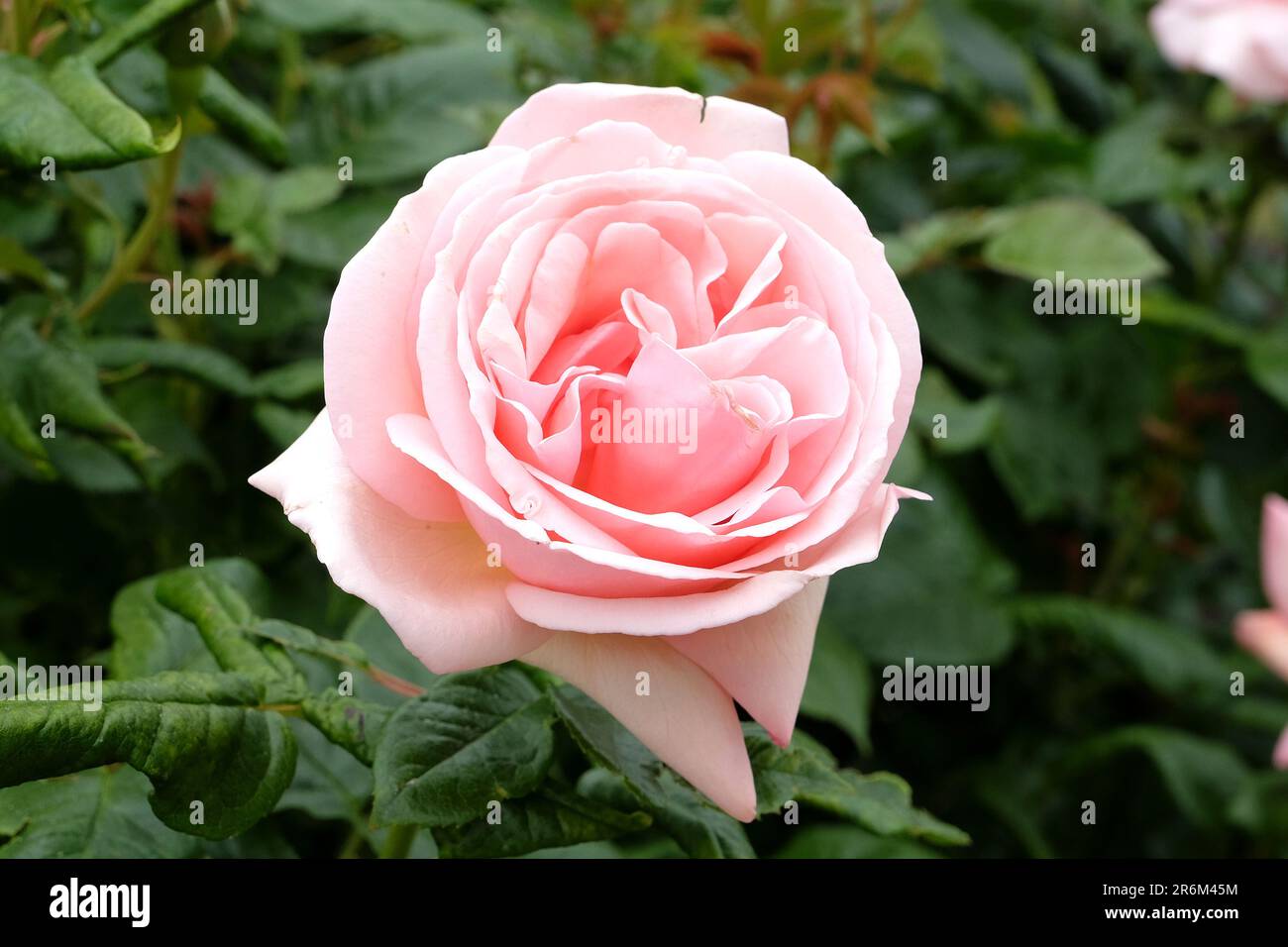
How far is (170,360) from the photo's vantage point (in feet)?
3.12

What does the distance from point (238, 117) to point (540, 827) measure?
540mm

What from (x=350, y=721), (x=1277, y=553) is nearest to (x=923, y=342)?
(x=1277, y=553)

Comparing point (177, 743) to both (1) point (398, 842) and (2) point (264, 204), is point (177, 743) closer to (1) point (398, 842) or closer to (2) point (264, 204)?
(1) point (398, 842)

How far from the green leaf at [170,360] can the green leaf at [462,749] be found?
1.38 ft

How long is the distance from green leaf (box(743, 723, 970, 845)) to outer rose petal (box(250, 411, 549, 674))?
0.49 ft

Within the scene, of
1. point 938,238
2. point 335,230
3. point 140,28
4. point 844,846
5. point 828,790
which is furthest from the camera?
point 938,238

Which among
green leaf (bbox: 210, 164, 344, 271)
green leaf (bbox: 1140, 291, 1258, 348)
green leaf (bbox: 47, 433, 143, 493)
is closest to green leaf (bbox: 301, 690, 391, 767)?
green leaf (bbox: 47, 433, 143, 493)

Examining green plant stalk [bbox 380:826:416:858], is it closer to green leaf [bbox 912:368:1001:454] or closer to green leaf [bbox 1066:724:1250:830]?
green leaf [bbox 912:368:1001:454]

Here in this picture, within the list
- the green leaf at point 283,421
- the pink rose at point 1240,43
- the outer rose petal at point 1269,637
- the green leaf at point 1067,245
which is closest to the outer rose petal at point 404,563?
the green leaf at point 283,421

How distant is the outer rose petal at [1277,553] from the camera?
1266 millimetres

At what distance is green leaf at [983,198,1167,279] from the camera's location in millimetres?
1346

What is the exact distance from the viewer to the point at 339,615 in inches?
→ 38.4
